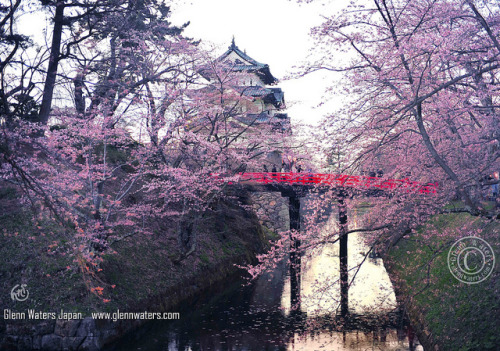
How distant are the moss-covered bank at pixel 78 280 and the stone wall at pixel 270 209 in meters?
11.3

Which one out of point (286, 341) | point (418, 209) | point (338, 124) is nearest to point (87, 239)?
point (286, 341)

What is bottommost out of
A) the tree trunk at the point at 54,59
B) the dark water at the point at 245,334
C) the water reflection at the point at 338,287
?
the dark water at the point at 245,334

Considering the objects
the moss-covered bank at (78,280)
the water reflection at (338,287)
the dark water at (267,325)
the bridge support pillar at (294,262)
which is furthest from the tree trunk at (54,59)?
the water reflection at (338,287)

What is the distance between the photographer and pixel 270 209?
31203 mm

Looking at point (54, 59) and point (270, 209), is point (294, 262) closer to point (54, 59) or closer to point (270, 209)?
point (270, 209)

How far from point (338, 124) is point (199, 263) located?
11725 millimetres

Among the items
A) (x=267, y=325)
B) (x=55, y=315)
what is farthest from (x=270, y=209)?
(x=55, y=315)

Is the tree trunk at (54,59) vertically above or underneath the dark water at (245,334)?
above

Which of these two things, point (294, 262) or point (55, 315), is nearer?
point (55, 315)

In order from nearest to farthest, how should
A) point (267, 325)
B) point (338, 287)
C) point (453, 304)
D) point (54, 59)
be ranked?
1. point (453, 304)
2. point (267, 325)
3. point (54, 59)
4. point (338, 287)

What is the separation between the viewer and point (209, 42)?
1852cm

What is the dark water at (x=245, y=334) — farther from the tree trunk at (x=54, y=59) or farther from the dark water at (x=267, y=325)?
the tree trunk at (x=54, y=59)

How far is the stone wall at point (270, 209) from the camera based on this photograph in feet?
101

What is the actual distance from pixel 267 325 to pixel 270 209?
58.0 ft
